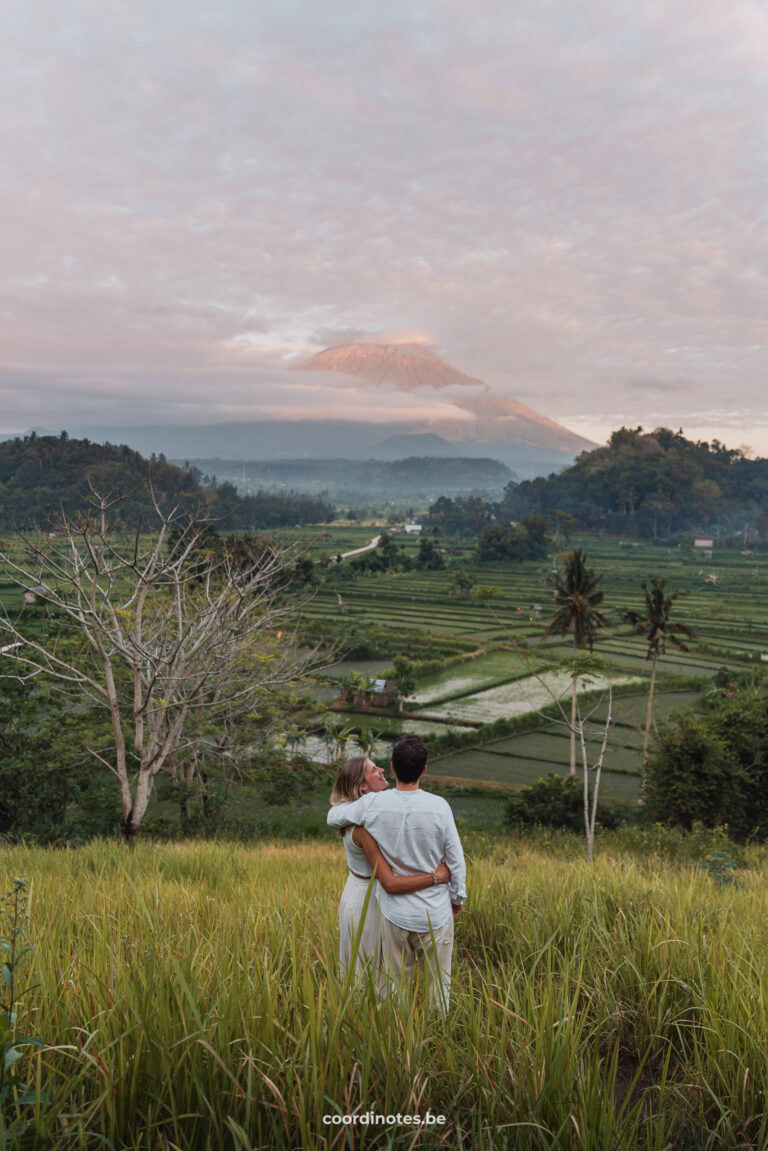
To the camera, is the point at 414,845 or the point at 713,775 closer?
the point at 414,845

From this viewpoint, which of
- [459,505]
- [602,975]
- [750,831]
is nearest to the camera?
[602,975]

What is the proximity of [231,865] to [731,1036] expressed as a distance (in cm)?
451

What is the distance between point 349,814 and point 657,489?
472ft

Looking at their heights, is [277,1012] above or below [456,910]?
above

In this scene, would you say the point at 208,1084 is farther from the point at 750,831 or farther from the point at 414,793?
the point at 750,831

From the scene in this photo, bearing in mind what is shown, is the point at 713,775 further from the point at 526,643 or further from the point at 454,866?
the point at 526,643

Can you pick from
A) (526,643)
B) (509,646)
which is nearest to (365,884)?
(509,646)

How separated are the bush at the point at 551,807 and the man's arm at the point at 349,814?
19.8 meters

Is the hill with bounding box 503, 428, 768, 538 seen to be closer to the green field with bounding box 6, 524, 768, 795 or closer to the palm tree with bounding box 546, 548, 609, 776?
the green field with bounding box 6, 524, 768, 795

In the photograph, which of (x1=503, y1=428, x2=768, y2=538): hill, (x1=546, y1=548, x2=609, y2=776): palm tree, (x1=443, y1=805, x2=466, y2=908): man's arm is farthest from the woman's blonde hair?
(x1=503, y1=428, x2=768, y2=538): hill

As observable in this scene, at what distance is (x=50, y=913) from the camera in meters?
3.01

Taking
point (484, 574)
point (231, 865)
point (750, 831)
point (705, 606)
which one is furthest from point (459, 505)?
point (231, 865)

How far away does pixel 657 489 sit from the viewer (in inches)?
5320

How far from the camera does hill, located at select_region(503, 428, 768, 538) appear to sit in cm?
13650
